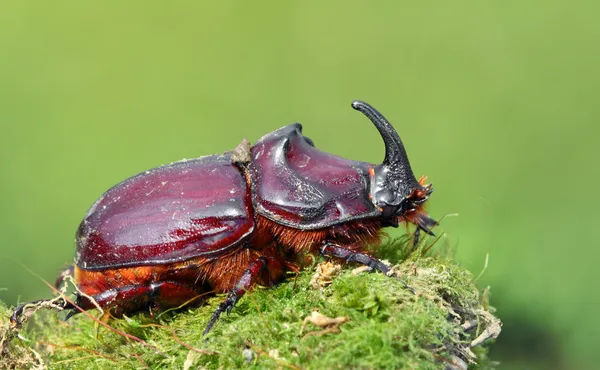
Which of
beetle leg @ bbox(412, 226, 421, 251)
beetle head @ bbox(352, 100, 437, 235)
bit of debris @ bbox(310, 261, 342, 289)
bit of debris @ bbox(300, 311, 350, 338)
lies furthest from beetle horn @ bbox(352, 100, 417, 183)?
bit of debris @ bbox(300, 311, 350, 338)

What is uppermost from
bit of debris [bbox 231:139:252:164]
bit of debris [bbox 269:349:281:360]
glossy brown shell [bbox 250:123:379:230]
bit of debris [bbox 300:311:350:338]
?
bit of debris [bbox 231:139:252:164]

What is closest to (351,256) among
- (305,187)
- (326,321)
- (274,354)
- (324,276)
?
(324,276)

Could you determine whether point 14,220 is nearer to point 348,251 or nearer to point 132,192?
point 132,192

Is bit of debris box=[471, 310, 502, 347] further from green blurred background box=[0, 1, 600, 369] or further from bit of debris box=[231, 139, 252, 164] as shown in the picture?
green blurred background box=[0, 1, 600, 369]

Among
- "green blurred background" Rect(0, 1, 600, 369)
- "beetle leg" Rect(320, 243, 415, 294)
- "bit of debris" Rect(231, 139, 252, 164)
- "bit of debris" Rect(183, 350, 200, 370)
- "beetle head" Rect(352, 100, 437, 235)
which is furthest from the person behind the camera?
"green blurred background" Rect(0, 1, 600, 369)

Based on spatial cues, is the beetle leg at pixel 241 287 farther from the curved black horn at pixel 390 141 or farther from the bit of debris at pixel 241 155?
the curved black horn at pixel 390 141

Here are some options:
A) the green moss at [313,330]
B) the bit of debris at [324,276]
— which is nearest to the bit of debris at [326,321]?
the green moss at [313,330]

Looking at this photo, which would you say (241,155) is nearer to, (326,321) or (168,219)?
(168,219)
